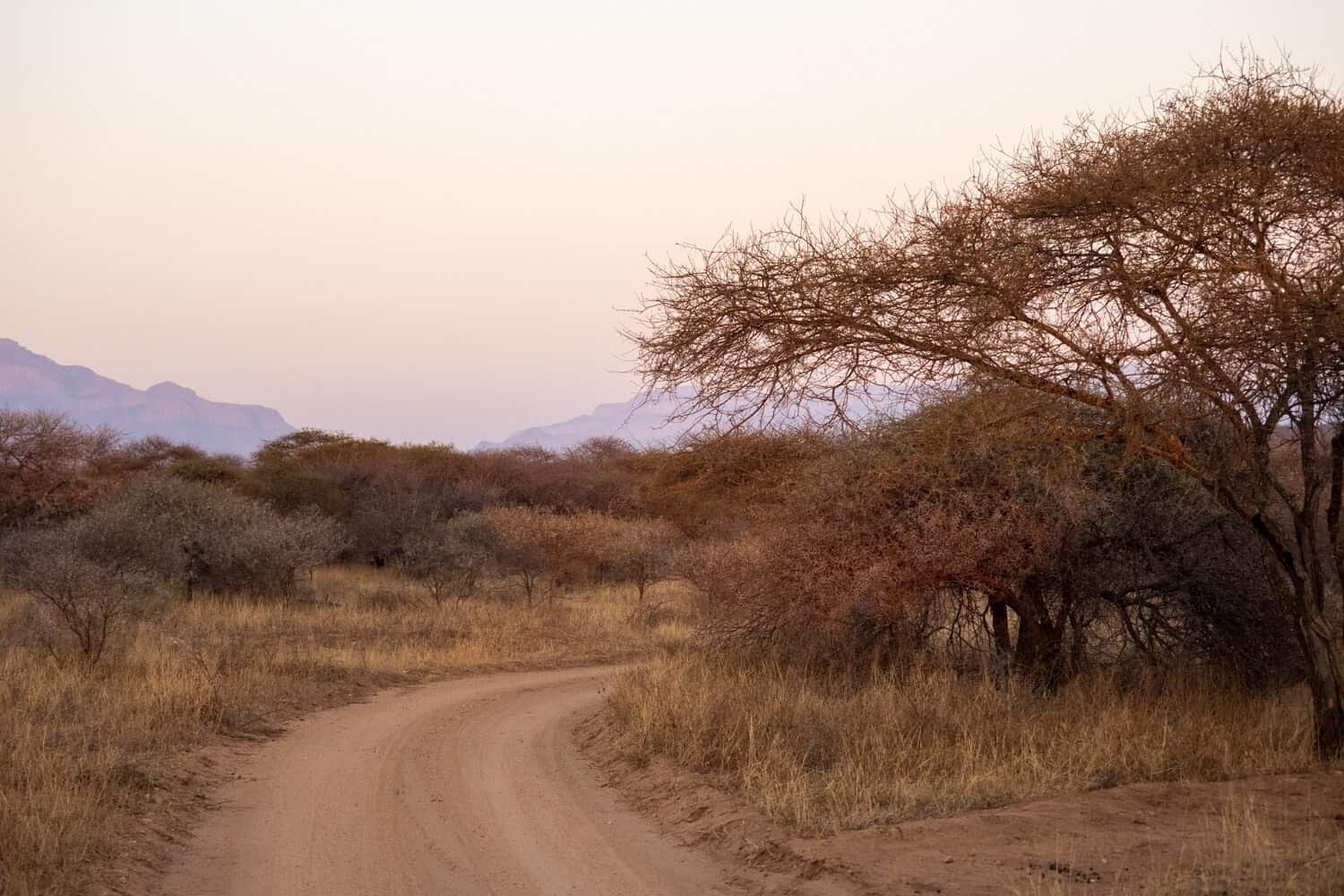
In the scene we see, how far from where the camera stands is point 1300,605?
27.9 ft

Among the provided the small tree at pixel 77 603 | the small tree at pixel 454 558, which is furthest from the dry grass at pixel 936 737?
the small tree at pixel 454 558

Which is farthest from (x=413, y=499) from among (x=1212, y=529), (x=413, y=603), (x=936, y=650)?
(x=1212, y=529)

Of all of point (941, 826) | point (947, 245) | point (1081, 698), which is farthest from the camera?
point (1081, 698)

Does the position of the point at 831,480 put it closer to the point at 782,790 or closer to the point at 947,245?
the point at 947,245

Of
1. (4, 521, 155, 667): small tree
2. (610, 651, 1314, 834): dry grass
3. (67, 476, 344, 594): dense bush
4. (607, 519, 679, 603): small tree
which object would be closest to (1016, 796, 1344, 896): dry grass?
(610, 651, 1314, 834): dry grass

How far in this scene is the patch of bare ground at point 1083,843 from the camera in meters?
5.44

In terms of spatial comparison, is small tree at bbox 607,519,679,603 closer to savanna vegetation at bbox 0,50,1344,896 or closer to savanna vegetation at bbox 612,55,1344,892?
savanna vegetation at bbox 0,50,1344,896

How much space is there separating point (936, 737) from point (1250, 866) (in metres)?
3.47

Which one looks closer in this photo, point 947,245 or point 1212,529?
point 947,245

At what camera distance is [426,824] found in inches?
300

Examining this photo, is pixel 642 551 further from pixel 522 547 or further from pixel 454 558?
pixel 454 558

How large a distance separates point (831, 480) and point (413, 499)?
26.8 meters

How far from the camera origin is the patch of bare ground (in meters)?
5.44

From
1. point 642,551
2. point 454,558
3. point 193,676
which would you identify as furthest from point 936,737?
point 642,551
